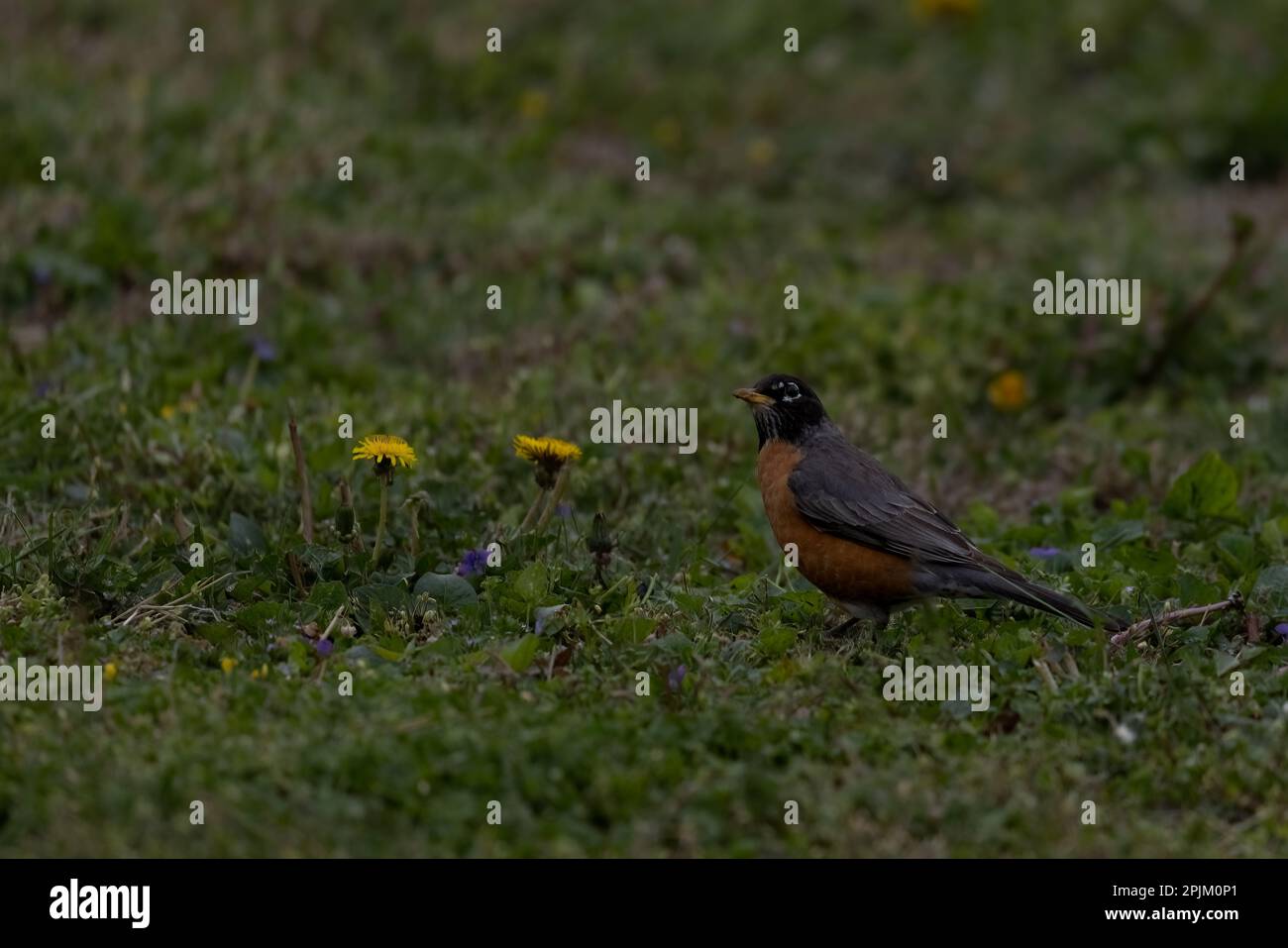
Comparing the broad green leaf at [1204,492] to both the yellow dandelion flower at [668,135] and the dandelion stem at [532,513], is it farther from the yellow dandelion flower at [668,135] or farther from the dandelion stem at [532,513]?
the yellow dandelion flower at [668,135]

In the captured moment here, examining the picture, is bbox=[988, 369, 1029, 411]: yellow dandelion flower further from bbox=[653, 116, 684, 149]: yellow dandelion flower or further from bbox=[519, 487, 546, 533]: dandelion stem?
bbox=[653, 116, 684, 149]: yellow dandelion flower

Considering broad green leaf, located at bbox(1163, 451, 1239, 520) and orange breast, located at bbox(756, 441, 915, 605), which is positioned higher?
broad green leaf, located at bbox(1163, 451, 1239, 520)

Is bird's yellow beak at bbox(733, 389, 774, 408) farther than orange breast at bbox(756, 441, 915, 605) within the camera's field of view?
Yes

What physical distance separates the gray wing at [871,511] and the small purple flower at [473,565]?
1.27m

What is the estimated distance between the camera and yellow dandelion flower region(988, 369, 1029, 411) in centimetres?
945

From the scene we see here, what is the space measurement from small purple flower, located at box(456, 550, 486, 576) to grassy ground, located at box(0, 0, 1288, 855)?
135 mm

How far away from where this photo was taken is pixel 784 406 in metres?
7.37

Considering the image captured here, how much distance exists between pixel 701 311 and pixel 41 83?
4900mm

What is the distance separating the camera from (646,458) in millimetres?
8133

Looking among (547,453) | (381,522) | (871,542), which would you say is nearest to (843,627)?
(871,542)

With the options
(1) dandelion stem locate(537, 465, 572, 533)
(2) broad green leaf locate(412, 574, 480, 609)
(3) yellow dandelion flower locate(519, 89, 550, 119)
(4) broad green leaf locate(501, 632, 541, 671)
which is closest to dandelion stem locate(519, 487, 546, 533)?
(1) dandelion stem locate(537, 465, 572, 533)

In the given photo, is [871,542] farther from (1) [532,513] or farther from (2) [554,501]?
(1) [532,513]

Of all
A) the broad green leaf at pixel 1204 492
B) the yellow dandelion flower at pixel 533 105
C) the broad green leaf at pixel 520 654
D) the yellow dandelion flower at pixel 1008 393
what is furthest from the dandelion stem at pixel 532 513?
the yellow dandelion flower at pixel 533 105

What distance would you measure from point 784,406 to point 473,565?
1.61 meters
